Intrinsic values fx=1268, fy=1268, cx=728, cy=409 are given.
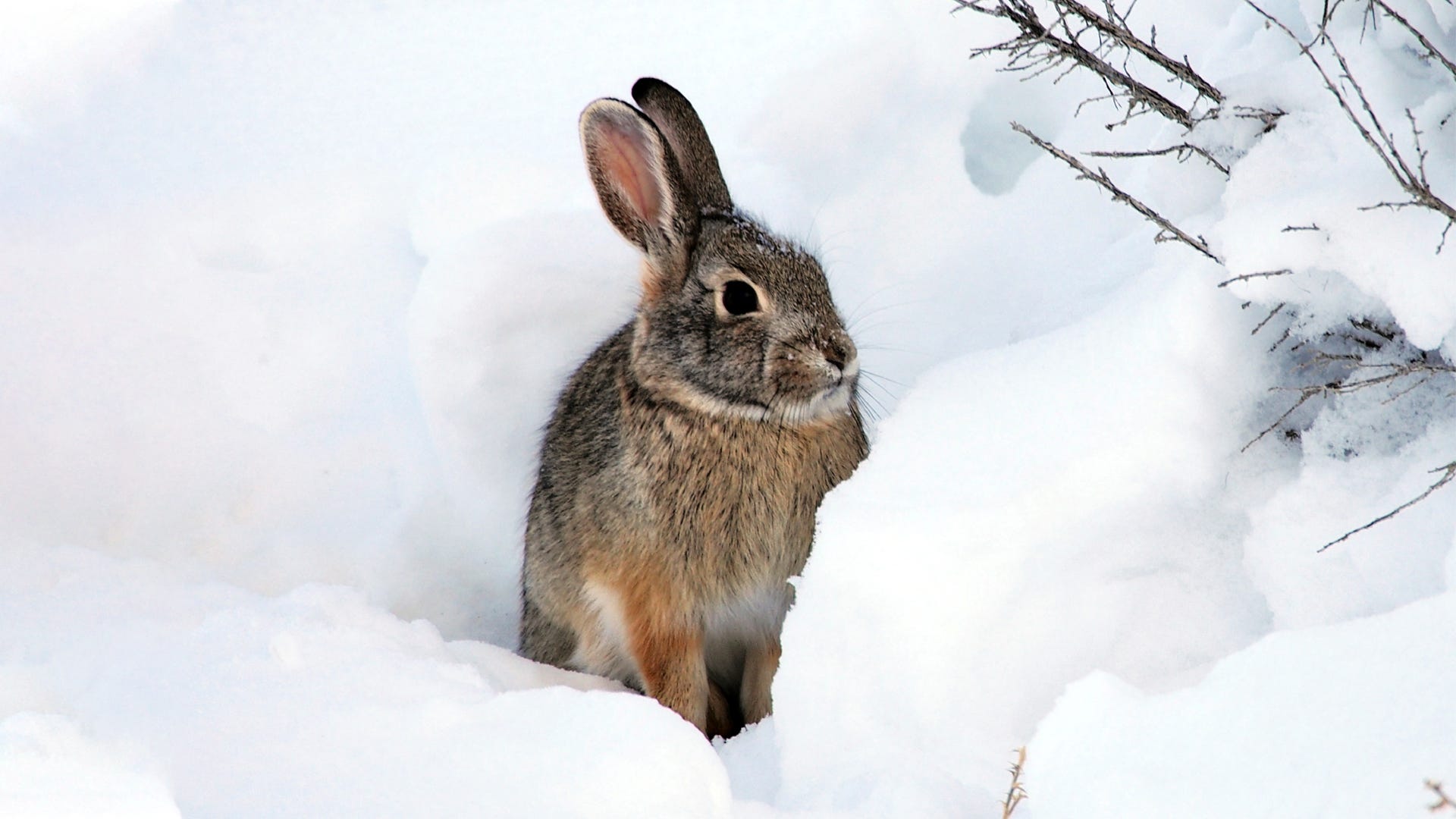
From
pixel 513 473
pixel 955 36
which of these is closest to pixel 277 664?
pixel 513 473

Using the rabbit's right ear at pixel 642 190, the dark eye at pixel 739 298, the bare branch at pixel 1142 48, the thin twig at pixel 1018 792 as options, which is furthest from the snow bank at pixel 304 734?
the bare branch at pixel 1142 48

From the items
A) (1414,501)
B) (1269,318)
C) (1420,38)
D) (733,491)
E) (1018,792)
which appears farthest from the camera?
(733,491)

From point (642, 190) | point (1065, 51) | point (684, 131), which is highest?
point (1065, 51)

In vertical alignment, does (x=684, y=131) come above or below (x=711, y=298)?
above

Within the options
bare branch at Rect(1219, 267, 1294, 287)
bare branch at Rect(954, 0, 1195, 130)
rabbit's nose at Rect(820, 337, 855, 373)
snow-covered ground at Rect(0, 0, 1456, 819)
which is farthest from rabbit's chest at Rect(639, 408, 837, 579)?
bare branch at Rect(1219, 267, 1294, 287)

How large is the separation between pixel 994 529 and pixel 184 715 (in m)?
1.52

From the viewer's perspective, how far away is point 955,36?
459 centimetres

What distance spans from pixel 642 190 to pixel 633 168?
6 cm

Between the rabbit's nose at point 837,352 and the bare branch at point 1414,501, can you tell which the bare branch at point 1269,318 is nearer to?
the bare branch at point 1414,501

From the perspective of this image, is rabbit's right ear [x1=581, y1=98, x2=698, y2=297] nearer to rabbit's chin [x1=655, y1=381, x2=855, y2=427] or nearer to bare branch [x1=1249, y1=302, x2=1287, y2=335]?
rabbit's chin [x1=655, y1=381, x2=855, y2=427]

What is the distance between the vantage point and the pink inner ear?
11.0 ft

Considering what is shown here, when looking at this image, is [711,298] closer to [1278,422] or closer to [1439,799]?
[1278,422]

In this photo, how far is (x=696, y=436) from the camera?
10.6 ft

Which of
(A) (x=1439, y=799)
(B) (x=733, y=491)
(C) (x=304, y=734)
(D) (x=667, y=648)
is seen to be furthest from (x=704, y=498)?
(A) (x=1439, y=799)
